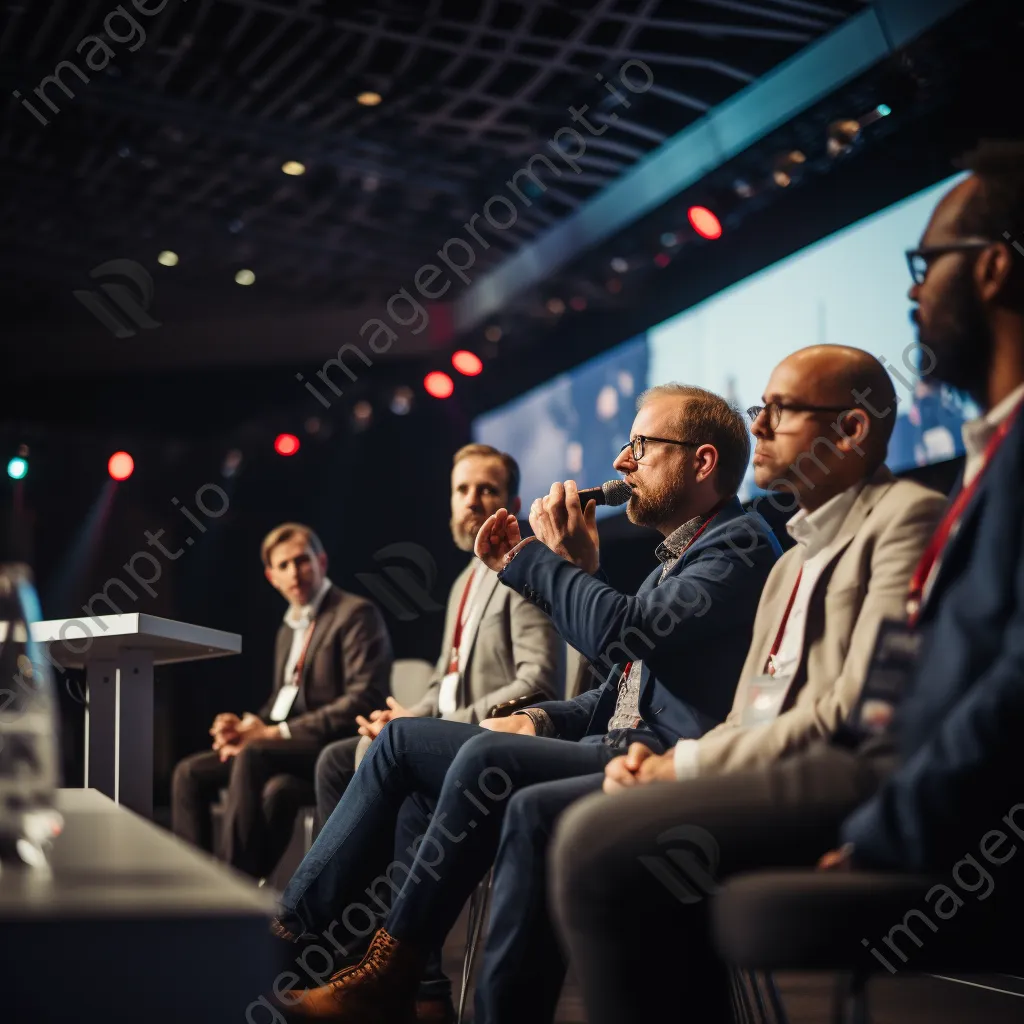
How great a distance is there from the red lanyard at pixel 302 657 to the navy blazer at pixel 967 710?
3.45 metres

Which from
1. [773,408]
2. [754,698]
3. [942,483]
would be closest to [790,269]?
[942,483]

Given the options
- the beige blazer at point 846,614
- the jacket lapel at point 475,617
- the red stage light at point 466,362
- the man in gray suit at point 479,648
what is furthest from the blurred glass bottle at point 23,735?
the red stage light at point 466,362

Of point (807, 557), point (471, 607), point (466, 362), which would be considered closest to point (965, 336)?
point (807, 557)

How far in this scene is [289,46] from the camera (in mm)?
4652

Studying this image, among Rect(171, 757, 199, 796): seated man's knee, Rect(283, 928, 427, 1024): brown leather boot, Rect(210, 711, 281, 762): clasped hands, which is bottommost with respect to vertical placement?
Rect(171, 757, 199, 796): seated man's knee

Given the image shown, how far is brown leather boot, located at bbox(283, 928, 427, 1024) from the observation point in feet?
5.99

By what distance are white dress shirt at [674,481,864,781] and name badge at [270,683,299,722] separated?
9.63 ft

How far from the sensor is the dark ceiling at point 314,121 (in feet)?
14.5

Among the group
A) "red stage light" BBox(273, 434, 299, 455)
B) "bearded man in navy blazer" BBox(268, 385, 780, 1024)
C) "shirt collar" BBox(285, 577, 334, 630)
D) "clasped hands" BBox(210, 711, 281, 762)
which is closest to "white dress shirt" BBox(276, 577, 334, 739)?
"shirt collar" BBox(285, 577, 334, 630)

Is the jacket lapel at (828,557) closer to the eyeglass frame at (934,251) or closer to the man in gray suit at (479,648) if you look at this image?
the eyeglass frame at (934,251)

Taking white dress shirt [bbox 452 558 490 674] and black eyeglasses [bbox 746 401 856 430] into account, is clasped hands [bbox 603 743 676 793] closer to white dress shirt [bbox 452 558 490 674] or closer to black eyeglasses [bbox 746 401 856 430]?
black eyeglasses [bbox 746 401 856 430]

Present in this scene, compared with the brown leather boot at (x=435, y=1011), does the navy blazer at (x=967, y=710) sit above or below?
above

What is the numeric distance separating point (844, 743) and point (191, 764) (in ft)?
11.4

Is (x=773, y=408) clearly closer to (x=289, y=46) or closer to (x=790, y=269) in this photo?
(x=790, y=269)
